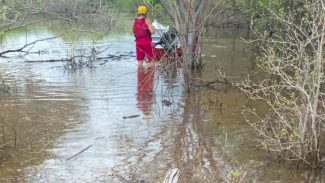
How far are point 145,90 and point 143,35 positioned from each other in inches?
125

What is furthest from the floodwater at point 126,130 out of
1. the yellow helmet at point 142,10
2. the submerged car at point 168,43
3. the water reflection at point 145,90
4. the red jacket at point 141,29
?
the yellow helmet at point 142,10

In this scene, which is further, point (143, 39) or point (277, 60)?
point (143, 39)

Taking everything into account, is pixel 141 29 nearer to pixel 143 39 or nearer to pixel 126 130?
pixel 143 39

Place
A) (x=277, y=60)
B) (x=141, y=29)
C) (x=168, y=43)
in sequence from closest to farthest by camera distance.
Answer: (x=277, y=60)
(x=168, y=43)
(x=141, y=29)

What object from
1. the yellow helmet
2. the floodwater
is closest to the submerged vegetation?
the floodwater

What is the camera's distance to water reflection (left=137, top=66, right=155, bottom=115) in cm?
980

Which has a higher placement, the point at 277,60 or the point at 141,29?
the point at 141,29

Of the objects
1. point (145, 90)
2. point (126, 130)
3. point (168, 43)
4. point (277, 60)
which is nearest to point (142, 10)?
point (168, 43)

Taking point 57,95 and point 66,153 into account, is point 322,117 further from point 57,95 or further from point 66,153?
point 57,95

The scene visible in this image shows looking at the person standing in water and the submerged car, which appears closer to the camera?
the submerged car

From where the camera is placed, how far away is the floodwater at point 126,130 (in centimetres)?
637

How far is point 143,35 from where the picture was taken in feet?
46.4

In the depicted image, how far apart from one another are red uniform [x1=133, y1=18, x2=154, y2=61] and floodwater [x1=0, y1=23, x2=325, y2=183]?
52 centimetres

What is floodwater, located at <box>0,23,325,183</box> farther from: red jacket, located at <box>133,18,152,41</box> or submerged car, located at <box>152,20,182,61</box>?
red jacket, located at <box>133,18,152,41</box>
